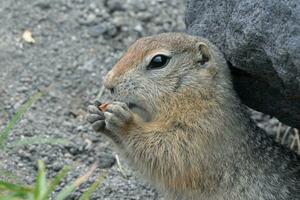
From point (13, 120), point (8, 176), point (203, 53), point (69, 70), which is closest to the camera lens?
point (13, 120)

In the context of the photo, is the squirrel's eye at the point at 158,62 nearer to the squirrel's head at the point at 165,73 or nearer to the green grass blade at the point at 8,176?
the squirrel's head at the point at 165,73

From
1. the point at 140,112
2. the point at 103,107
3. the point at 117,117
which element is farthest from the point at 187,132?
the point at 103,107

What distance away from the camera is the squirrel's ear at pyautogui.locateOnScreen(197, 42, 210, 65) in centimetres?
514

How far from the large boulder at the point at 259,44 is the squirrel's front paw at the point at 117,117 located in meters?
0.71

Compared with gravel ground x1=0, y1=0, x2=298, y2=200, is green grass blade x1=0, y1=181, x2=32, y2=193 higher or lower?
lower

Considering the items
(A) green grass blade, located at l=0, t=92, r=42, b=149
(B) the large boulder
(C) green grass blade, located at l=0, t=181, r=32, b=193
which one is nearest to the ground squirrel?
(B) the large boulder

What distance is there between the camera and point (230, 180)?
5043 mm

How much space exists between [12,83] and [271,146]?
2.40 metres

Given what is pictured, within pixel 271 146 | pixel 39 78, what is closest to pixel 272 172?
pixel 271 146

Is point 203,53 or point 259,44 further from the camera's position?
point 203,53

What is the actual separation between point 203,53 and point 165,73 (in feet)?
0.96

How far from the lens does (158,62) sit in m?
5.03

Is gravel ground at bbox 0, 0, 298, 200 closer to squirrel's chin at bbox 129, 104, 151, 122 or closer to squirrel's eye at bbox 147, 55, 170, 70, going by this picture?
squirrel's chin at bbox 129, 104, 151, 122

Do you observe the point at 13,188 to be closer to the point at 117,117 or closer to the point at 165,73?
the point at 117,117
